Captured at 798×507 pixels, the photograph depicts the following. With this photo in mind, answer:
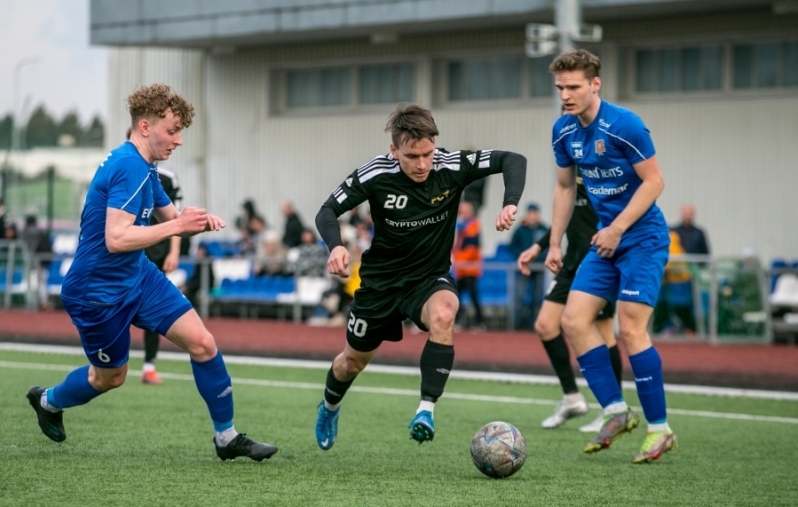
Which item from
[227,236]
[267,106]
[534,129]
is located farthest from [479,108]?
[227,236]

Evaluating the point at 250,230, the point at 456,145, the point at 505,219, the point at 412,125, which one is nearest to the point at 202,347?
the point at 412,125

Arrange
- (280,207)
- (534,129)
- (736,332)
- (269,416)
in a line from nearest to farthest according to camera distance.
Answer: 1. (269,416)
2. (736,332)
3. (534,129)
4. (280,207)

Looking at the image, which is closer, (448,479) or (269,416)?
(448,479)

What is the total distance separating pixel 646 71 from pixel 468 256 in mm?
5254

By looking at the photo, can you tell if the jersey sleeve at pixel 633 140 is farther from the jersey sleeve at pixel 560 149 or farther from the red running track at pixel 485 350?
the red running track at pixel 485 350

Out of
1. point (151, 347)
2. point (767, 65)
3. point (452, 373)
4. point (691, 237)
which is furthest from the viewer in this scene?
point (767, 65)

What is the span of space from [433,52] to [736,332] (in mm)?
9465

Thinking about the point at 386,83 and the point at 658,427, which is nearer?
the point at 658,427

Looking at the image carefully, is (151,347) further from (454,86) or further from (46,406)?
(454,86)

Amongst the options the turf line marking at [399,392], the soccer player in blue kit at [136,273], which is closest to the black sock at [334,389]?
the soccer player in blue kit at [136,273]

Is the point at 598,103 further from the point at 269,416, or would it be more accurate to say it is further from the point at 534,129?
the point at 534,129

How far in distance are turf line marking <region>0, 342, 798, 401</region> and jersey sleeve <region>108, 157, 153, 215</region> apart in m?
7.21

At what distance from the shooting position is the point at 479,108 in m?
23.3

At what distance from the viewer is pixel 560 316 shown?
943cm
